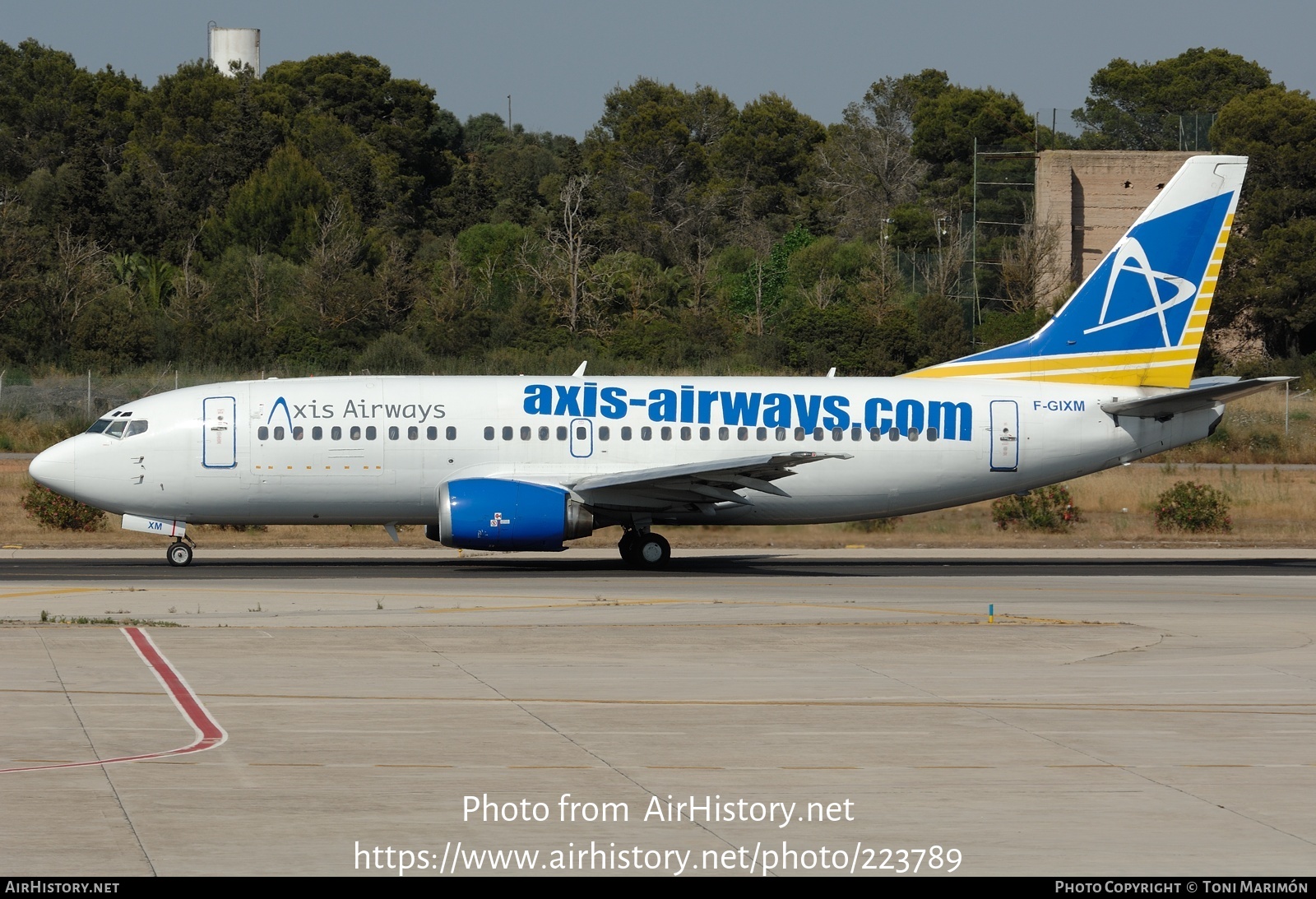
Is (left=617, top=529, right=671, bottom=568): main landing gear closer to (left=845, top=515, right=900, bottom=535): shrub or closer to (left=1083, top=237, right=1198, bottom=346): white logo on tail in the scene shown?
(left=845, top=515, right=900, bottom=535): shrub

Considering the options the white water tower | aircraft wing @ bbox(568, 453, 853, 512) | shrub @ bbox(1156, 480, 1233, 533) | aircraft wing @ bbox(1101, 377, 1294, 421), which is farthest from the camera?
the white water tower

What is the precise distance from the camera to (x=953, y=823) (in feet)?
37.5

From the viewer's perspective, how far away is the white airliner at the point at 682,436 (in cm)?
3106

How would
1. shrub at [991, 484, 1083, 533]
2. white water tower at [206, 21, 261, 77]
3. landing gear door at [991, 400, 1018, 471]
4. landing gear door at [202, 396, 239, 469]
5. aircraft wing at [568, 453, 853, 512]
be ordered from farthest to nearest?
white water tower at [206, 21, 261, 77] < shrub at [991, 484, 1083, 533] < landing gear door at [991, 400, 1018, 471] < landing gear door at [202, 396, 239, 469] < aircraft wing at [568, 453, 853, 512]

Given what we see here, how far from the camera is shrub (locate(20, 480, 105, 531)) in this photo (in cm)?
3881

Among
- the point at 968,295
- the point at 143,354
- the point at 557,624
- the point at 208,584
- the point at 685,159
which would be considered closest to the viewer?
the point at 557,624

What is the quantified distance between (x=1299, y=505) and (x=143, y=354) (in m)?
45.6

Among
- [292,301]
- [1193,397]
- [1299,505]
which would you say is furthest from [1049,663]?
[292,301]

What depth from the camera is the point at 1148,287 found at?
33719 millimetres

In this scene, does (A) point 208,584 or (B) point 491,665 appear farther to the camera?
(A) point 208,584

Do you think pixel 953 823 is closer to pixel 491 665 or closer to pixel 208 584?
pixel 491 665

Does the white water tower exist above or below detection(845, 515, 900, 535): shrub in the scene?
above

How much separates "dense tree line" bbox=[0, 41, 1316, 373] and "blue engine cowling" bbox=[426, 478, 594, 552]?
32374 millimetres

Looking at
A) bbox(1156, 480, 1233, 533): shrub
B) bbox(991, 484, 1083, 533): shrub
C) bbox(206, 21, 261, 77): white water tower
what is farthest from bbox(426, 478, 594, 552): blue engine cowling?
bbox(206, 21, 261, 77): white water tower
